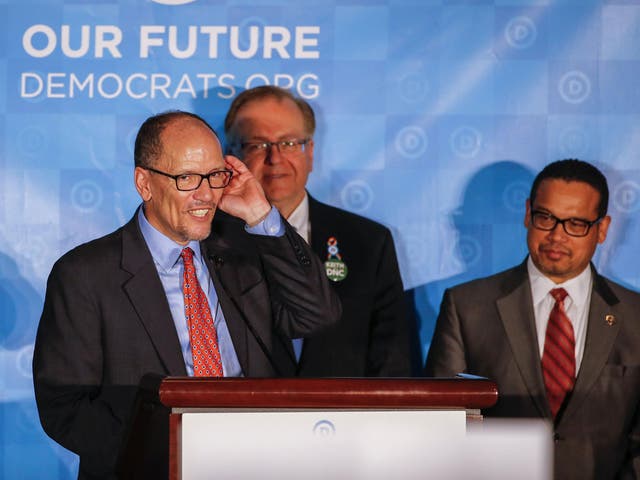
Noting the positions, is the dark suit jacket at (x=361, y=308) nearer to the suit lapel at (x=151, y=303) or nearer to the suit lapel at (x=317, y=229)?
the suit lapel at (x=317, y=229)

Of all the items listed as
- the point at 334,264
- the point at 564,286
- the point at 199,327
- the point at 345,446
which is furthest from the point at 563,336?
the point at 345,446

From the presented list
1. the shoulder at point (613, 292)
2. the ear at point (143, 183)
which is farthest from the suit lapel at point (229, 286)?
the shoulder at point (613, 292)

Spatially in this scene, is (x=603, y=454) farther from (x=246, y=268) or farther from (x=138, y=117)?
(x=138, y=117)

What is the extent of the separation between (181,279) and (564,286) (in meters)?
1.60

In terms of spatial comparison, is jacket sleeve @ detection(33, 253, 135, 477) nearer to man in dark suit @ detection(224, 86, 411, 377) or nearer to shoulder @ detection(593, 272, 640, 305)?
man in dark suit @ detection(224, 86, 411, 377)

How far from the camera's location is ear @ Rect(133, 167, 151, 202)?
9.14 feet

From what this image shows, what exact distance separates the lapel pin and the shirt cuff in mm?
850

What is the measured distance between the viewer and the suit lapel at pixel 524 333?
3.40 metres

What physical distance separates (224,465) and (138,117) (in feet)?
8.75

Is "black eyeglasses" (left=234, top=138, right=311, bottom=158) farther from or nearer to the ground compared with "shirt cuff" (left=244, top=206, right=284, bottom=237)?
farther from the ground

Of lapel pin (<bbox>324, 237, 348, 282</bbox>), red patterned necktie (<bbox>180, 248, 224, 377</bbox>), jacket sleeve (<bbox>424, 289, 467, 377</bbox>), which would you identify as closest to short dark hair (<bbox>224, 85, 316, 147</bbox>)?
lapel pin (<bbox>324, 237, 348, 282</bbox>)

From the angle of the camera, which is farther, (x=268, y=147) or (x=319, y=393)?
(x=268, y=147)

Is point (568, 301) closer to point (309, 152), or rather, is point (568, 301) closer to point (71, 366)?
point (309, 152)

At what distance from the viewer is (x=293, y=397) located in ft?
4.47
